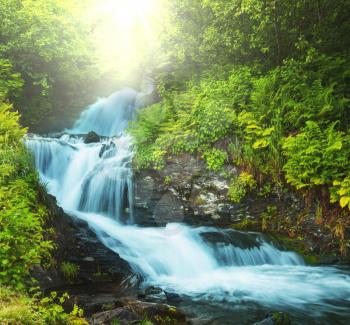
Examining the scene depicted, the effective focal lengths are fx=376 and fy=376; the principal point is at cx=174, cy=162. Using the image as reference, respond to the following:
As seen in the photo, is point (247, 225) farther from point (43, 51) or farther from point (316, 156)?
point (43, 51)

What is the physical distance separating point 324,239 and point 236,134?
343 cm

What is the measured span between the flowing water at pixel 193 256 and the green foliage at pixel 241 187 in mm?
974

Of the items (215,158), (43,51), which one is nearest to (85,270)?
(215,158)

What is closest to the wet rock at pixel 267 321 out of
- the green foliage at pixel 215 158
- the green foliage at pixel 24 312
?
the green foliage at pixel 24 312

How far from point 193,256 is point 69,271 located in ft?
9.38

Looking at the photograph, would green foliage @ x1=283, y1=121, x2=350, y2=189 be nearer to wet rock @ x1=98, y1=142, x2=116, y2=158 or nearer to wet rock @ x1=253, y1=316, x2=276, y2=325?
wet rock @ x1=253, y1=316, x2=276, y2=325

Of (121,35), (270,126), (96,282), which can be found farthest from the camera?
(121,35)

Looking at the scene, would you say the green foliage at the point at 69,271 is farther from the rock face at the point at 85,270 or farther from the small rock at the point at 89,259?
the small rock at the point at 89,259

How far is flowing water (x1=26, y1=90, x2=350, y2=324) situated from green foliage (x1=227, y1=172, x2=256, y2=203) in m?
0.97

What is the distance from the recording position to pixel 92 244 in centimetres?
815

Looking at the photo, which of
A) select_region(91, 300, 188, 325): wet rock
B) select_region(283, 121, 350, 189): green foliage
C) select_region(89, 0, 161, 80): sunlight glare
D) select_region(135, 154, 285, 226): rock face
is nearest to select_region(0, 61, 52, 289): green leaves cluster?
select_region(91, 300, 188, 325): wet rock

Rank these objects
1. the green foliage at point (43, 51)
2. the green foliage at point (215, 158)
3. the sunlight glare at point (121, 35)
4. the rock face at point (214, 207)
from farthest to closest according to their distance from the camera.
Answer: the sunlight glare at point (121, 35)
the green foliage at point (43, 51)
the green foliage at point (215, 158)
the rock face at point (214, 207)

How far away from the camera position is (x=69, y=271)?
707cm

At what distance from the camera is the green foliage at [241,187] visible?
9.52 m
